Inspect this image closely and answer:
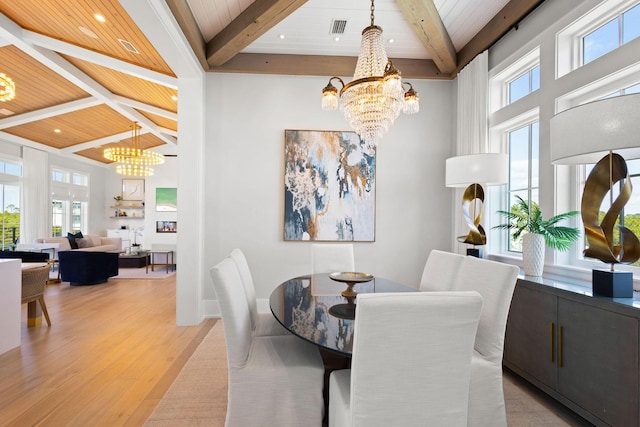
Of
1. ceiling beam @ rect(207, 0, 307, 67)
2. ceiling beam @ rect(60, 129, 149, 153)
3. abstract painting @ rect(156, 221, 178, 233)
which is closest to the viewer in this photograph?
ceiling beam @ rect(207, 0, 307, 67)

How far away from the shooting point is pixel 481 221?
357cm

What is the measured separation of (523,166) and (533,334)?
176cm

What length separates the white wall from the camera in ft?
13.7

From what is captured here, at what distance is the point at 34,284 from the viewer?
3.52 metres

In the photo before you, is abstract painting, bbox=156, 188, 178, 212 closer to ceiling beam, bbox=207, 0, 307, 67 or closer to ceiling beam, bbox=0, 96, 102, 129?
ceiling beam, bbox=0, 96, 102, 129

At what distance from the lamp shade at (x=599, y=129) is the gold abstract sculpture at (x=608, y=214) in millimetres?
108

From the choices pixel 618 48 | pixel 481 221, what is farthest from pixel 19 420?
pixel 618 48

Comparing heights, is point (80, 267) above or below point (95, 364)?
above

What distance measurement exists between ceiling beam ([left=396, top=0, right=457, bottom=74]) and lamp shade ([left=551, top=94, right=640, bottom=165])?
1946 mm

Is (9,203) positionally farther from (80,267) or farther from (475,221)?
(475,221)

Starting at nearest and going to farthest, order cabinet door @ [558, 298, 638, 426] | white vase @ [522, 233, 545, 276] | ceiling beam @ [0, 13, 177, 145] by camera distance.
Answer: cabinet door @ [558, 298, 638, 426], white vase @ [522, 233, 545, 276], ceiling beam @ [0, 13, 177, 145]

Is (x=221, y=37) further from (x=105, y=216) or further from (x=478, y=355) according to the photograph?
(x=105, y=216)

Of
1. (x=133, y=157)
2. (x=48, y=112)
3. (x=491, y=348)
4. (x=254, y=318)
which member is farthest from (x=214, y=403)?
(x=48, y=112)

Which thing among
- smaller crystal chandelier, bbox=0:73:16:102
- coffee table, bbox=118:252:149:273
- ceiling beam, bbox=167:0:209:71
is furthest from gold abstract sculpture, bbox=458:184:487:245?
coffee table, bbox=118:252:149:273
